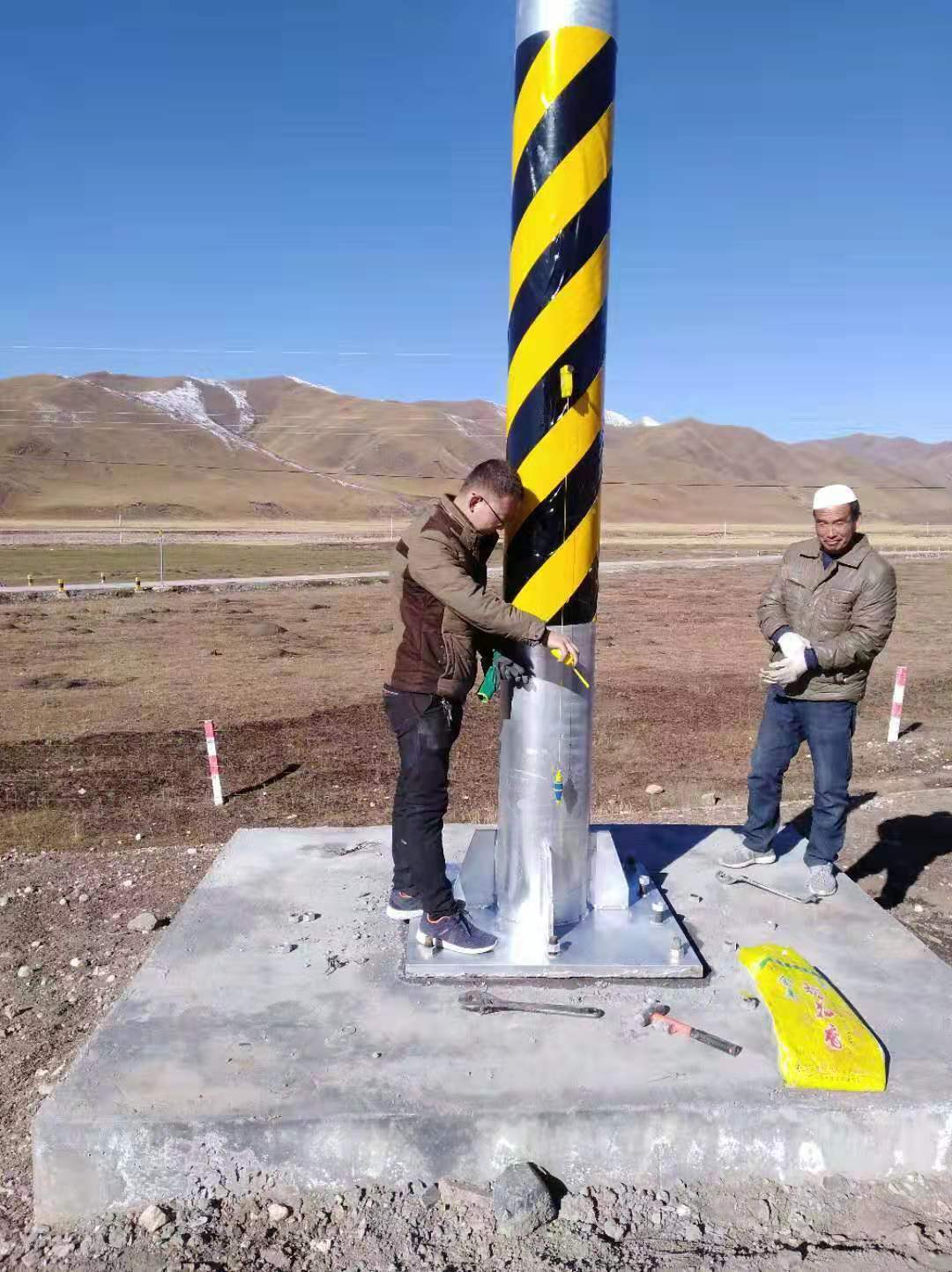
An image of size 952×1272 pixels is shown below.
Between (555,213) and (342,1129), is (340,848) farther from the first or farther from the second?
(555,213)

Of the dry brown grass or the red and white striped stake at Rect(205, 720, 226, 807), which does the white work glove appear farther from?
the red and white striped stake at Rect(205, 720, 226, 807)

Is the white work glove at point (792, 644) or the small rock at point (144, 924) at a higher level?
the white work glove at point (792, 644)

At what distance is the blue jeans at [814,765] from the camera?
480 centimetres

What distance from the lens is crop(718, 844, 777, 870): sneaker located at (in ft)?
16.3

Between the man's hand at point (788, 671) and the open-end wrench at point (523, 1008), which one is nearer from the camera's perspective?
the open-end wrench at point (523, 1008)

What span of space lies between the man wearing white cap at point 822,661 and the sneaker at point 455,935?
165cm

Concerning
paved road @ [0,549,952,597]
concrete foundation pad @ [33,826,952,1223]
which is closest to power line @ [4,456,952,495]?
paved road @ [0,549,952,597]

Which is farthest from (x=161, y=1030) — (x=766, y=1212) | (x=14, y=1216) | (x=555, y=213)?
(x=555, y=213)

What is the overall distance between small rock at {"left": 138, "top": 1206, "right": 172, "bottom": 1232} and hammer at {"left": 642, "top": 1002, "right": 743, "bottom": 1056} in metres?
1.76

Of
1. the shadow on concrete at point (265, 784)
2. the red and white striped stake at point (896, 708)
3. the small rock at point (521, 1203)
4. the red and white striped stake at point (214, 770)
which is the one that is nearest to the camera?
the small rock at point (521, 1203)

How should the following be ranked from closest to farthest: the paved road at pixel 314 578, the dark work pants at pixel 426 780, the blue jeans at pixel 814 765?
the dark work pants at pixel 426 780, the blue jeans at pixel 814 765, the paved road at pixel 314 578

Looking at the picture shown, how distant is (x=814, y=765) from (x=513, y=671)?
1.88 m

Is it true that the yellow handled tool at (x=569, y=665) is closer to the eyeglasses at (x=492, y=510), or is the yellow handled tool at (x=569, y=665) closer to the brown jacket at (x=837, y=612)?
the eyeglasses at (x=492, y=510)

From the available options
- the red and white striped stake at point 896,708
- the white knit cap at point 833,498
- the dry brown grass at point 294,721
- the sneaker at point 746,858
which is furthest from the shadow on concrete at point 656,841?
the red and white striped stake at point 896,708
